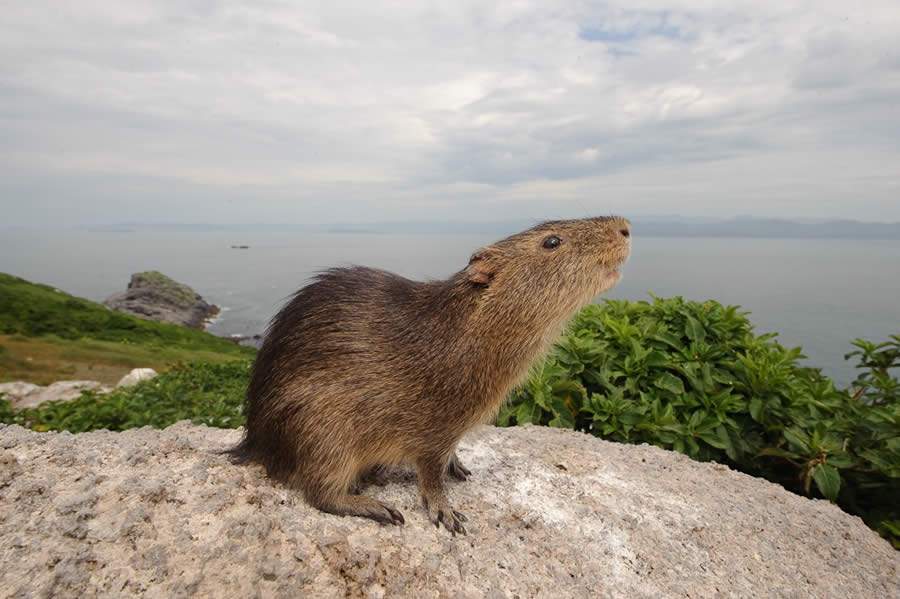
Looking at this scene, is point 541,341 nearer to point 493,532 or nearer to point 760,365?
point 493,532

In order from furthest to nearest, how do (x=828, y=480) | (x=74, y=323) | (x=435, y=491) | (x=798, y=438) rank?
(x=74, y=323)
(x=798, y=438)
(x=828, y=480)
(x=435, y=491)

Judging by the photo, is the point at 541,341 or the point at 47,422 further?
the point at 47,422

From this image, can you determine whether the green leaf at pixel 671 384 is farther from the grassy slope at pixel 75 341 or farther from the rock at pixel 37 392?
the grassy slope at pixel 75 341

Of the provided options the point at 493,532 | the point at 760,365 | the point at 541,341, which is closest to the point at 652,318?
the point at 760,365

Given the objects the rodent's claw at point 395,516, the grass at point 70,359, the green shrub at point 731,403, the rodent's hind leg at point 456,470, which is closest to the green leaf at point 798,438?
the green shrub at point 731,403

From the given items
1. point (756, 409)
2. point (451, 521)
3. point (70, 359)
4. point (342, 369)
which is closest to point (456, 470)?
point (451, 521)

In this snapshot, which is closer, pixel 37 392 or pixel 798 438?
pixel 798 438

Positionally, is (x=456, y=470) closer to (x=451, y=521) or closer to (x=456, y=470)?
(x=456, y=470)

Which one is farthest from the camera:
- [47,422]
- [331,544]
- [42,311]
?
[42,311]
